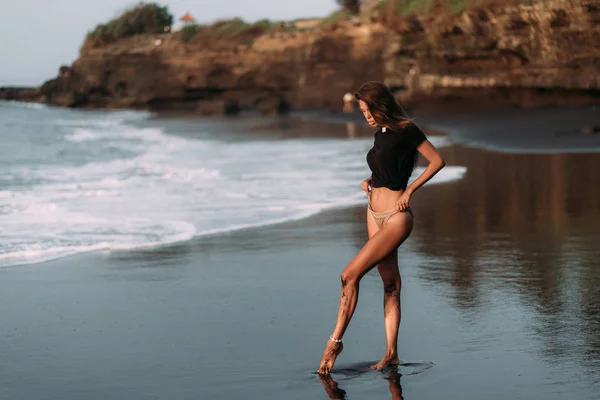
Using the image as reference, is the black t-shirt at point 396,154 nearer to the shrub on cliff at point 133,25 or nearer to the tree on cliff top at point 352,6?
the tree on cliff top at point 352,6

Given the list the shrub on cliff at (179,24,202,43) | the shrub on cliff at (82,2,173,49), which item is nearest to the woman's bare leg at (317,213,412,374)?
the shrub on cliff at (179,24,202,43)

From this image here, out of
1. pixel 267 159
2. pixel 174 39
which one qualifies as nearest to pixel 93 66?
pixel 174 39

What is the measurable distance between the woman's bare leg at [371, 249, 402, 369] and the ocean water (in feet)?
16.4

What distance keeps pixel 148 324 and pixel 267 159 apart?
1749cm

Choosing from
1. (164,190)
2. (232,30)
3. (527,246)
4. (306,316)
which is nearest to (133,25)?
(232,30)

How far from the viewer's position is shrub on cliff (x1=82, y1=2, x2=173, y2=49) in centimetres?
12625

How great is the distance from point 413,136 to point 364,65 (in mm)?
61194

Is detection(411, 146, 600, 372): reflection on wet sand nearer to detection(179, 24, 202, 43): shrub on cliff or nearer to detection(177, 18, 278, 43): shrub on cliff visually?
detection(177, 18, 278, 43): shrub on cliff

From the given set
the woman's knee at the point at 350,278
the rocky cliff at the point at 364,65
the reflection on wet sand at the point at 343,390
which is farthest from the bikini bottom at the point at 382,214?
the rocky cliff at the point at 364,65

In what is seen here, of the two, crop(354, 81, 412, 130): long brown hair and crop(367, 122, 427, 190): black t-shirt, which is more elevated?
crop(354, 81, 412, 130): long brown hair

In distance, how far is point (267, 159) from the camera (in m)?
24.3

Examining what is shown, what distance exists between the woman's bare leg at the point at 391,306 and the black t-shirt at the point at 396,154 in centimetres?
41

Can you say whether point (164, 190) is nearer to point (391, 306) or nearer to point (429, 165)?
point (391, 306)

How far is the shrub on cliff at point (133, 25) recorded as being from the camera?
12625cm
